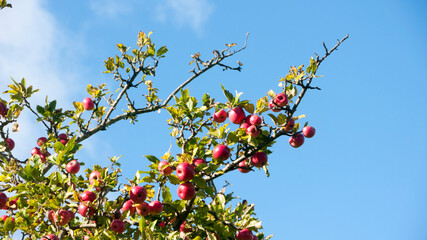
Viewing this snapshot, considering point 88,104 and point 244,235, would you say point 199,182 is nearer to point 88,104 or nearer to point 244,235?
point 244,235

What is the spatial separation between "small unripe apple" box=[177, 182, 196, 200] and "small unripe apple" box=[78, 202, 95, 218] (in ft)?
3.75

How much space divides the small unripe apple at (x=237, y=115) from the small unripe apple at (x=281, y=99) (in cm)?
40

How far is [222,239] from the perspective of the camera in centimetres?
455

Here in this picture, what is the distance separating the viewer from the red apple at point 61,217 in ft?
14.7

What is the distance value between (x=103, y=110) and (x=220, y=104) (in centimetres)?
328

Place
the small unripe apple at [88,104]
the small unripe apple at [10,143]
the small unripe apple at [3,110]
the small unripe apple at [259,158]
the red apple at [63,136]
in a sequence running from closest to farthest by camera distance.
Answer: the small unripe apple at [259,158], the small unripe apple at [3,110], the small unripe apple at [10,143], the red apple at [63,136], the small unripe apple at [88,104]

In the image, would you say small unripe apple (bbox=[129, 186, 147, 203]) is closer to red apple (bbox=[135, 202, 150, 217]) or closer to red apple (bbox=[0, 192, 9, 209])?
red apple (bbox=[135, 202, 150, 217])

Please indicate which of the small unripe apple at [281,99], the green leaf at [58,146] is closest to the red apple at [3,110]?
the green leaf at [58,146]

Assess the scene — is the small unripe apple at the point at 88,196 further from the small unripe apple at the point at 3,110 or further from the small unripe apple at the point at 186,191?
the small unripe apple at the point at 3,110

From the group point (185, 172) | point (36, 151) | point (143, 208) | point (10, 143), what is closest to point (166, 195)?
point (143, 208)

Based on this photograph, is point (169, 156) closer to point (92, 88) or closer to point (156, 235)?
point (156, 235)

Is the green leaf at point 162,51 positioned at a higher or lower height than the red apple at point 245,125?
higher

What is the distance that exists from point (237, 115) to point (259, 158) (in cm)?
53

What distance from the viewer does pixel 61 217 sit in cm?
451
